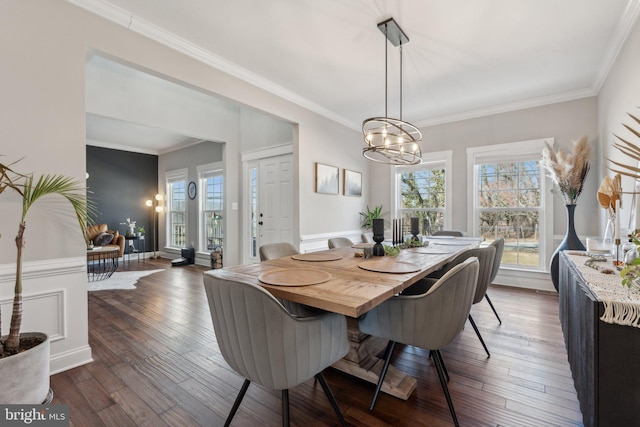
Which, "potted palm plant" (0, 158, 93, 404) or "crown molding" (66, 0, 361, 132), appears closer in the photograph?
"potted palm plant" (0, 158, 93, 404)

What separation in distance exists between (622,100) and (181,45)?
413 cm

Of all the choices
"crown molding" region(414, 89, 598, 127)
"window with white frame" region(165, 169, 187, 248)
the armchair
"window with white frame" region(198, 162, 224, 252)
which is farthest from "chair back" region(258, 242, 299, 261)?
"window with white frame" region(165, 169, 187, 248)

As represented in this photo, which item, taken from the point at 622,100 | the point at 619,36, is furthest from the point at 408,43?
the point at 622,100

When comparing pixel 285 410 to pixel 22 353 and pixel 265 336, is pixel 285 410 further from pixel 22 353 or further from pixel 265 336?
pixel 22 353

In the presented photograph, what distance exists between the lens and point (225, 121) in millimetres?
5297

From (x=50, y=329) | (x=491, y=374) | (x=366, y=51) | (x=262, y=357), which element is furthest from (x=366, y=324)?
(x=366, y=51)

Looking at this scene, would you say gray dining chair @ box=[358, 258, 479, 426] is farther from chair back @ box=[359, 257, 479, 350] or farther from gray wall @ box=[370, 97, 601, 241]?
gray wall @ box=[370, 97, 601, 241]

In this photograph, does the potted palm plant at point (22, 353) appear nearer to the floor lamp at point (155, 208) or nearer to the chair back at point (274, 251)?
the chair back at point (274, 251)

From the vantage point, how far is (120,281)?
474cm

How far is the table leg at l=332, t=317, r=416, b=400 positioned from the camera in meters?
1.77

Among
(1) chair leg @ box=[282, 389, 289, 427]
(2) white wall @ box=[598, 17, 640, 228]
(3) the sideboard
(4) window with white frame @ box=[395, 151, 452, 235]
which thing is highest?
(2) white wall @ box=[598, 17, 640, 228]

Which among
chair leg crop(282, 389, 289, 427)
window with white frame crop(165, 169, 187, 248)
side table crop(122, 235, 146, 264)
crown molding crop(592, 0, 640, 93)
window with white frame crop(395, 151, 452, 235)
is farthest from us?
window with white frame crop(165, 169, 187, 248)

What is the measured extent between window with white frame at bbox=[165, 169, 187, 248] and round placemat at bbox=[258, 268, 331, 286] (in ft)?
19.8

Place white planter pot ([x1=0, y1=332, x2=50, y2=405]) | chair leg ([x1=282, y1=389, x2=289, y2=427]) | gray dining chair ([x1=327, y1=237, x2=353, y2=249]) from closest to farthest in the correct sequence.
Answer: chair leg ([x1=282, y1=389, x2=289, y2=427]), white planter pot ([x1=0, y1=332, x2=50, y2=405]), gray dining chair ([x1=327, y1=237, x2=353, y2=249])
